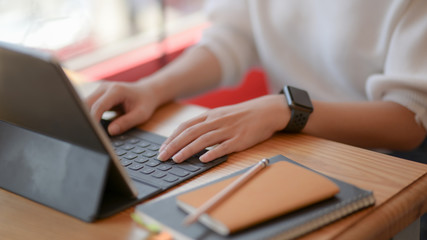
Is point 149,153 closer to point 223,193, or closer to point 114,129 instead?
point 114,129

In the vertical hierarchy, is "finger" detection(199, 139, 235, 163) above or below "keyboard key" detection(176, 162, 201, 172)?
above

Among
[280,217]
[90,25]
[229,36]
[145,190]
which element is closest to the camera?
[280,217]

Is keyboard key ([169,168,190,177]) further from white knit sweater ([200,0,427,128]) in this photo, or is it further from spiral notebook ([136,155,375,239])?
white knit sweater ([200,0,427,128])

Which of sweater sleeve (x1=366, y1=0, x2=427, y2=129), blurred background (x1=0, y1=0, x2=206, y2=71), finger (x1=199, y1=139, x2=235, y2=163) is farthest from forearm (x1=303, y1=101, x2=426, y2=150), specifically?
blurred background (x1=0, y1=0, x2=206, y2=71)

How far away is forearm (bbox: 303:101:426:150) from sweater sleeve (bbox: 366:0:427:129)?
0.07 feet

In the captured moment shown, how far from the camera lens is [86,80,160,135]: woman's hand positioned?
93 cm

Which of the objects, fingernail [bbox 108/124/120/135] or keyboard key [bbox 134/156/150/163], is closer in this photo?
keyboard key [bbox 134/156/150/163]

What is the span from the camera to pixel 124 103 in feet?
3.25

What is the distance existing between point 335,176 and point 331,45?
21.2 inches

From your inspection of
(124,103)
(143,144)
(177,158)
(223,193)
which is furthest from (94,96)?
(223,193)

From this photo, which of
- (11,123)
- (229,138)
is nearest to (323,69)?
(229,138)

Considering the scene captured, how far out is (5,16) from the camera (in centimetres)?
158

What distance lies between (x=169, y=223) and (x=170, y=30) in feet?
5.73

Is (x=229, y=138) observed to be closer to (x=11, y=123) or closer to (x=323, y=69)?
(x=11, y=123)
